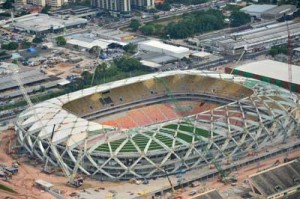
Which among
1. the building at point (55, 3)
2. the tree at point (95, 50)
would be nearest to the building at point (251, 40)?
the tree at point (95, 50)

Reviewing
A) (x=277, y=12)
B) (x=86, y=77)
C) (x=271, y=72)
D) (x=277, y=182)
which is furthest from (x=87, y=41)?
(x=277, y=182)

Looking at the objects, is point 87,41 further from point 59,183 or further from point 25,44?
point 59,183

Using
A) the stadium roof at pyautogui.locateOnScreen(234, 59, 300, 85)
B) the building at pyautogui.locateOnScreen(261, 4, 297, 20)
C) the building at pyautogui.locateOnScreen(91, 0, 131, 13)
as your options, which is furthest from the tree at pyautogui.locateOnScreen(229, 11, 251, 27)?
the stadium roof at pyautogui.locateOnScreen(234, 59, 300, 85)

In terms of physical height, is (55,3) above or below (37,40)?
above

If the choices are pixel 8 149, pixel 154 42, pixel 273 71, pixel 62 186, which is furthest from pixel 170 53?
pixel 62 186

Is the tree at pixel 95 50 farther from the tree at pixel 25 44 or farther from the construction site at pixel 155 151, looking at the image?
the construction site at pixel 155 151

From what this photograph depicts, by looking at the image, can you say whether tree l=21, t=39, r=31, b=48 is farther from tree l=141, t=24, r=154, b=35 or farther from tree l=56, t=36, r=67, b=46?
tree l=141, t=24, r=154, b=35

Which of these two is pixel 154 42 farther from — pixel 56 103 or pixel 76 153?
pixel 76 153
